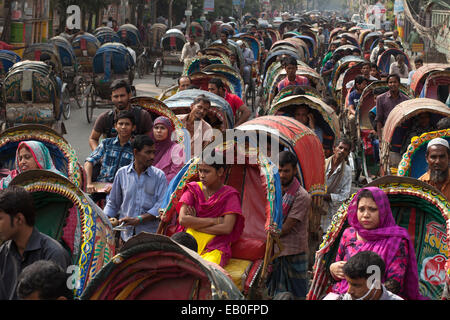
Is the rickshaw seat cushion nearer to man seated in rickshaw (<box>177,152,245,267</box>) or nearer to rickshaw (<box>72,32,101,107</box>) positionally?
man seated in rickshaw (<box>177,152,245,267</box>)

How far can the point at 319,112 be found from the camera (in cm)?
991

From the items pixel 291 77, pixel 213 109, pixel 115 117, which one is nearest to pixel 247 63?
pixel 291 77

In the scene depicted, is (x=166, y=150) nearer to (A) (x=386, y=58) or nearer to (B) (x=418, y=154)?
(B) (x=418, y=154)

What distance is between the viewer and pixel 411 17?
39281 millimetres

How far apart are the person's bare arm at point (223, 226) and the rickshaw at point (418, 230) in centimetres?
67

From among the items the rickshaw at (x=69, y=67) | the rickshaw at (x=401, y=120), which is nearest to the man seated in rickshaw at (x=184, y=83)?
the rickshaw at (x=401, y=120)

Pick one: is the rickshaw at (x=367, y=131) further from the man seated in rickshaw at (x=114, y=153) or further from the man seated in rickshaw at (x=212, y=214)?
the man seated in rickshaw at (x=212, y=214)

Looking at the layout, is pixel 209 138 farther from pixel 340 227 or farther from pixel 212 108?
pixel 340 227

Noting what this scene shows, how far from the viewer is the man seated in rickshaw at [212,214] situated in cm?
555

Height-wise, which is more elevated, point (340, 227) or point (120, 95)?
point (120, 95)

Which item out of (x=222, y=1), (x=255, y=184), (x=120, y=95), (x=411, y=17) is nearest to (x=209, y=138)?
(x=120, y=95)

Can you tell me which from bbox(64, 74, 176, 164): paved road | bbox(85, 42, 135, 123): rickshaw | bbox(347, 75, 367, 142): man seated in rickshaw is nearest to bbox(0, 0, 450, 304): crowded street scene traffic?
bbox(347, 75, 367, 142): man seated in rickshaw

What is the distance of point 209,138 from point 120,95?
1.27 m

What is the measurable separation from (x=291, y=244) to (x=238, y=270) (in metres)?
0.89
